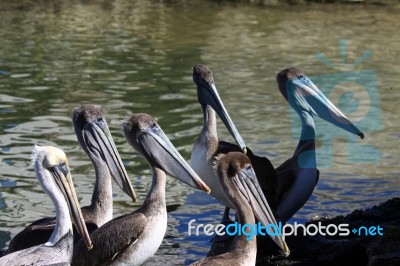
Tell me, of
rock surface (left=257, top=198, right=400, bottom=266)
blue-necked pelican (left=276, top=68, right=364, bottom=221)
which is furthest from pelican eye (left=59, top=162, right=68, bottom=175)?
blue-necked pelican (left=276, top=68, right=364, bottom=221)

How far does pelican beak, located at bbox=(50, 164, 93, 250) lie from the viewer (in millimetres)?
5395

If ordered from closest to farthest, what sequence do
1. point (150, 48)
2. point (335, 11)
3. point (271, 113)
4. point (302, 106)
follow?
point (302, 106) → point (271, 113) → point (150, 48) → point (335, 11)

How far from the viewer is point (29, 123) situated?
10516mm

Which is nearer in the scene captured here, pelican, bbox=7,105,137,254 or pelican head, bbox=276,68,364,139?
pelican, bbox=7,105,137,254

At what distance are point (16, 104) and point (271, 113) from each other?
9.48 feet

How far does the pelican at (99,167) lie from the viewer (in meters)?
6.13

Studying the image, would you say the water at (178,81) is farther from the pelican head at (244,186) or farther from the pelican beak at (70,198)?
the pelican beak at (70,198)

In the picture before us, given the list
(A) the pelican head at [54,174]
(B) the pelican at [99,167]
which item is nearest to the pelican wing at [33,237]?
(B) the pelican at [99,167]

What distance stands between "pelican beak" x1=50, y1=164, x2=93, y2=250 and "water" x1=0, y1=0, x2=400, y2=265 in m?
1.51

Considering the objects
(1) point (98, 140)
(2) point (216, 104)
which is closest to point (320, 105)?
(2) point (216, 104)

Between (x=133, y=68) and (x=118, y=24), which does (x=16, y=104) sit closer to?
(x=133, y=68)

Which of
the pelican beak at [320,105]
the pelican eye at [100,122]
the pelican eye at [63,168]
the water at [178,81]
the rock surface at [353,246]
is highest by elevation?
the pelican eye at [63,168]

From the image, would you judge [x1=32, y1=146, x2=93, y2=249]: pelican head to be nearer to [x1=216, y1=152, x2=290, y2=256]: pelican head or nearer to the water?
[x1=216, y1=152, x2=290, y2=256]: pelican head

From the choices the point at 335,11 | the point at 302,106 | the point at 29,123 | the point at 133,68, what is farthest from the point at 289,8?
the point at 302,106
